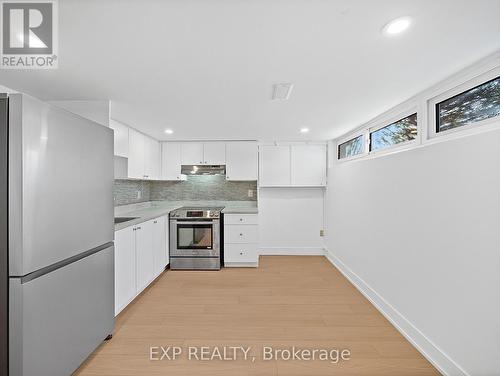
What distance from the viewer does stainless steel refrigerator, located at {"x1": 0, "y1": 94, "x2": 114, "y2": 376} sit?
143 cm

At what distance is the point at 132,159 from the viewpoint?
12.2 ft

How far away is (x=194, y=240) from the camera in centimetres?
440

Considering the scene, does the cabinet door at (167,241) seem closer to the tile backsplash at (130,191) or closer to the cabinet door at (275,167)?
the tile backsplash at (130,191)

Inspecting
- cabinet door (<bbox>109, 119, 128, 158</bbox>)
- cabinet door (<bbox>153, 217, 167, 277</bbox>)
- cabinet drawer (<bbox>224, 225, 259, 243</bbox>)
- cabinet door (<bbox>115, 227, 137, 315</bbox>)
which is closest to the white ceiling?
cabinet door (<bbox>109, 119, 128, 158</bbox>)

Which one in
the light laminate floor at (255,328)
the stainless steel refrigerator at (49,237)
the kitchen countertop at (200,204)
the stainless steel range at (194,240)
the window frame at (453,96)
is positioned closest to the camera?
the stainless steel refrigerator at (49,237)

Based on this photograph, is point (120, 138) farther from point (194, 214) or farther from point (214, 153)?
point (214, 153)

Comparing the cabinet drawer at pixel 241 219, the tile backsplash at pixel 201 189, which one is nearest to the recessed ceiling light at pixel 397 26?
the cabinet drawer at pixel 241 219

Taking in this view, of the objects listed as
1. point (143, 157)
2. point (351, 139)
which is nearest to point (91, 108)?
point (143, 157)

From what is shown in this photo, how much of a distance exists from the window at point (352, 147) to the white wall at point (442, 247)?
922 mm

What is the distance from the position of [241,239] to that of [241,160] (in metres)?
1.39

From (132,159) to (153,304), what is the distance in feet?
6.15

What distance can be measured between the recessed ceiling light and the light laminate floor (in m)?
2.18

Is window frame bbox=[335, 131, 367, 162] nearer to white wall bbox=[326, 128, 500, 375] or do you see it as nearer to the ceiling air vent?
white wall bbox=[326, 128, 500, 375]

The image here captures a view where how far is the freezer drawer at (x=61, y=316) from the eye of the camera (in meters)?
1.43
